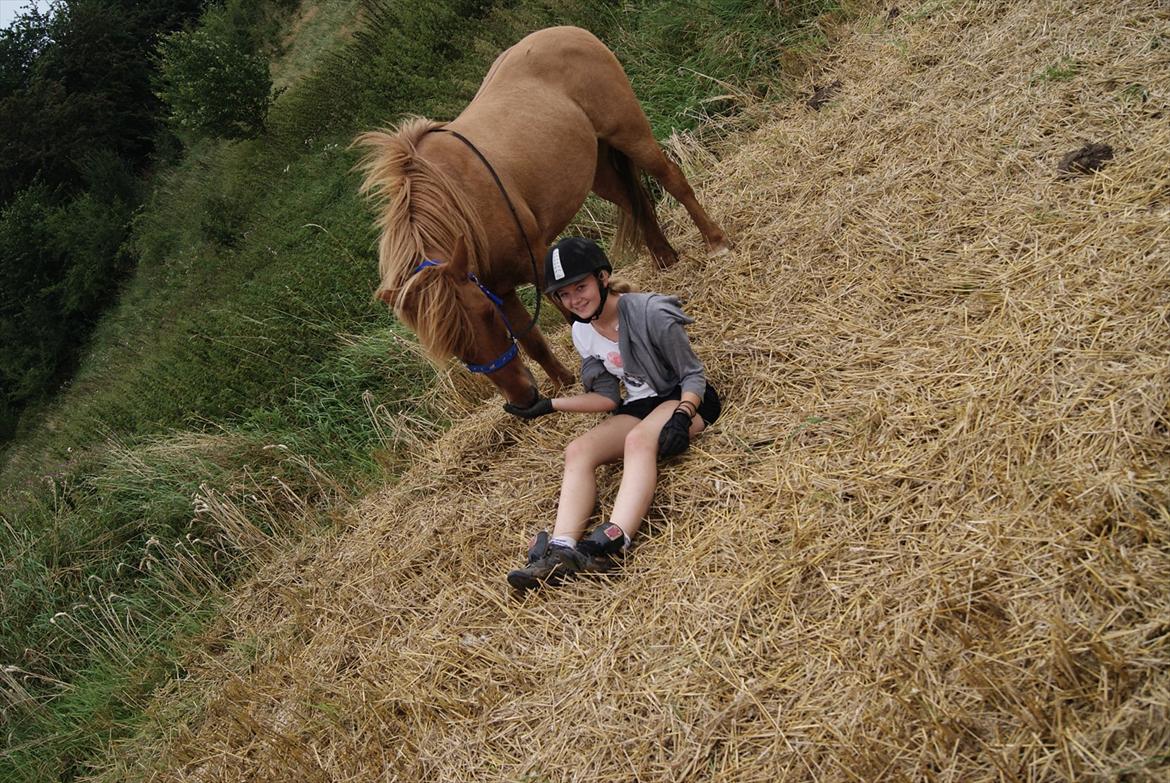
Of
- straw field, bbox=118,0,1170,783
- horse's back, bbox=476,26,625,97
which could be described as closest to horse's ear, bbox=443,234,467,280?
straw field, bbox=118,0,1170,783

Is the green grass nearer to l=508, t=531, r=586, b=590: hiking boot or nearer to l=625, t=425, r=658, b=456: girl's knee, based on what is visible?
l=625, t=425, r=658, b=456: girl's knee

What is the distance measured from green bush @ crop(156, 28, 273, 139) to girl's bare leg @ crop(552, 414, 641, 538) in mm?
14036

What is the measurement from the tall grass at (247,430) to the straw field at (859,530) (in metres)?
0.60

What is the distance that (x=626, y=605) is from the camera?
9.13 ft

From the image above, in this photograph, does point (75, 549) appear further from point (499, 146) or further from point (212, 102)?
point (212, 102)

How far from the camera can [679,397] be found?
10.9 ft

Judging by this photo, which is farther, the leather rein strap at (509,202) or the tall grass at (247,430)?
the tall grass at (247,430)

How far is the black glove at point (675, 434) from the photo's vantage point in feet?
9.99

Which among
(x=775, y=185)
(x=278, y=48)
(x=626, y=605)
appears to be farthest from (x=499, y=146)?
(x=278, y=48)

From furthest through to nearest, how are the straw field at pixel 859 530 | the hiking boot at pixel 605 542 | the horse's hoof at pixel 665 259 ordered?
1. the horse's hoof at pixel 665 259
2. the hiking boot at pixel 605 542
3. the straw field at pixel 859 530

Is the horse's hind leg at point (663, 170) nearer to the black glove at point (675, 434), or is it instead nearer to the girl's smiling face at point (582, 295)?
the girl's smiling face at point (582, 295)

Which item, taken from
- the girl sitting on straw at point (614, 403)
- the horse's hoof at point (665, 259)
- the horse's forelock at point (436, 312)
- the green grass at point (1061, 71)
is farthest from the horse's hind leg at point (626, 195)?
the green grass at point (1061, 71)

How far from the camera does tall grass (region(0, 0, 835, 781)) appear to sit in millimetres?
4648

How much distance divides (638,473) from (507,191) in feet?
5.41
